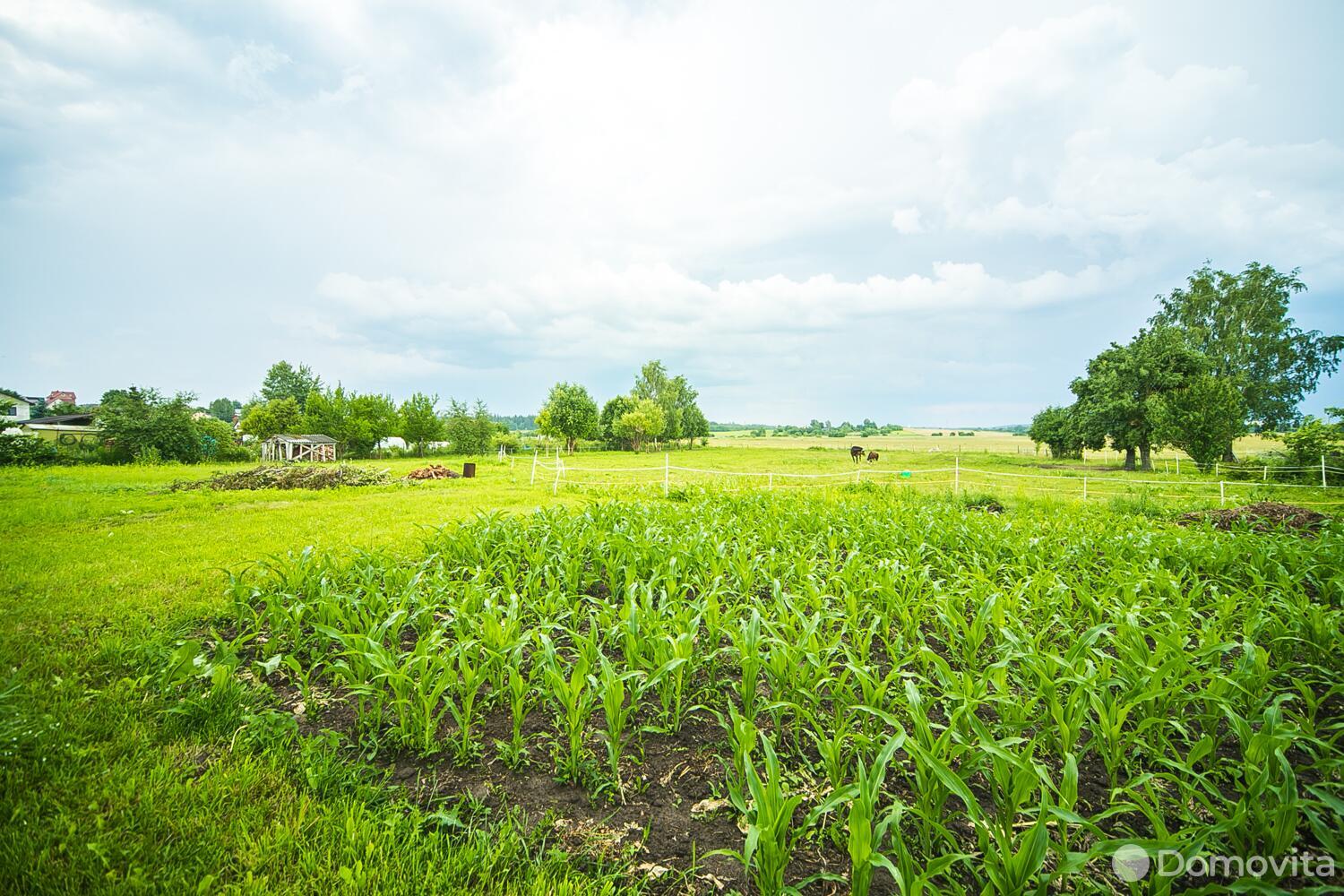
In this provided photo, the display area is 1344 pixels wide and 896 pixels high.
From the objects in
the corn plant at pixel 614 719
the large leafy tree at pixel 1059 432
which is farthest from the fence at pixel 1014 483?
the large leafy tree at pixel 1059 432

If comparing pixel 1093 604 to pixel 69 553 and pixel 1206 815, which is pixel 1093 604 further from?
pixel 69 553

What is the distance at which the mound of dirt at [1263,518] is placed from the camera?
8000mm

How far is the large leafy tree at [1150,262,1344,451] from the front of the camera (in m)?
29.5

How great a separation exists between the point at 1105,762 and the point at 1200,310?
43.3m

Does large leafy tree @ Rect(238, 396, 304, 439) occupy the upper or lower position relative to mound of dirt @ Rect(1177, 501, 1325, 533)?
upper

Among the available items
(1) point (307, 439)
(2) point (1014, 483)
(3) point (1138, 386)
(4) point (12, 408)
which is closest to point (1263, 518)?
(2) point (1014, 483)

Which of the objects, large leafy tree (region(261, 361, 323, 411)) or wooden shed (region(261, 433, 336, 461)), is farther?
large leafy tree (region(261, 361, 323, 411))

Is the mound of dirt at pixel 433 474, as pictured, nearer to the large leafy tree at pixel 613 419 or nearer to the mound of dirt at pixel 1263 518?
the mound of dirt at pixel 1263 518

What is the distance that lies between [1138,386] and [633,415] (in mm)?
42370

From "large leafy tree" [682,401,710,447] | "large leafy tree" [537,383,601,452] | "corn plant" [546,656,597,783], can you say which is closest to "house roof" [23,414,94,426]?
"large leafy tree" [537,383,601,452]

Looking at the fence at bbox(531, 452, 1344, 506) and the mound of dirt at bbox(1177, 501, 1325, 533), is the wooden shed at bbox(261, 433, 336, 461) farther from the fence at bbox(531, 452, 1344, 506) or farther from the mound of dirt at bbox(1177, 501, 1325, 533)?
the mound of dirt at bbox(1177, 501, 1325, 533)

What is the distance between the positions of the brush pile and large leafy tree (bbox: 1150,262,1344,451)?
43612 mm

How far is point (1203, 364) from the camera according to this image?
2792 centimetres

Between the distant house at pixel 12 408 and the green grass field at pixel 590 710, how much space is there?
1079 cm
